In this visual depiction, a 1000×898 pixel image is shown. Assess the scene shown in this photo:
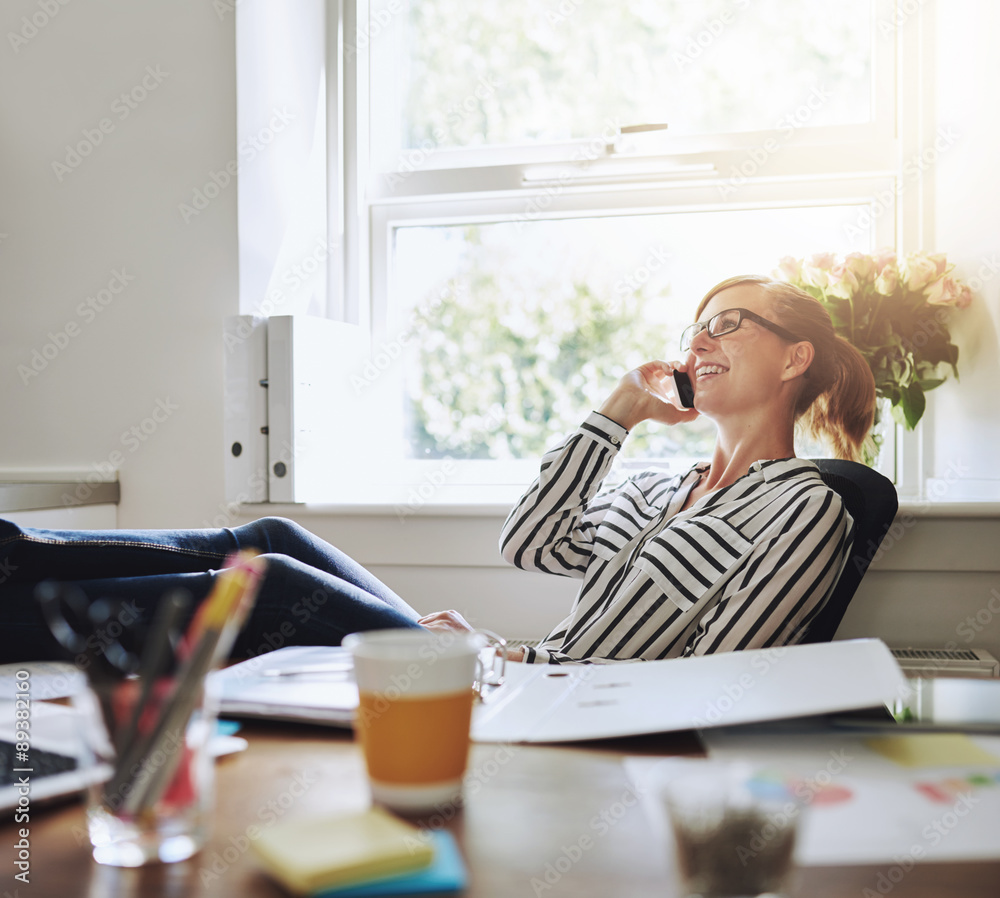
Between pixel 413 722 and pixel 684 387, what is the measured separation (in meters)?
1.15

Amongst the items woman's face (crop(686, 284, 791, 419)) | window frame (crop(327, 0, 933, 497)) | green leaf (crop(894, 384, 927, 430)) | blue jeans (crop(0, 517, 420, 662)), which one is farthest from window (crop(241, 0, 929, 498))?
blue jeans (crop(0, 517, 420, 662))

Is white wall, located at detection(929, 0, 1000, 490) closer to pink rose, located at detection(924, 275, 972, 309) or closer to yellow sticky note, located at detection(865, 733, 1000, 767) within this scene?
pink rose, located at detection(924, 275, 972, 309)

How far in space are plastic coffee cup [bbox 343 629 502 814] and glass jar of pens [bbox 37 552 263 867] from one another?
0.29ft

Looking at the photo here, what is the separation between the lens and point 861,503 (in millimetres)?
1379

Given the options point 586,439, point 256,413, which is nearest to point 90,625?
point 586,439

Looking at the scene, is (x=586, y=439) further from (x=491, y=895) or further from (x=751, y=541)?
(x=491, y=895)

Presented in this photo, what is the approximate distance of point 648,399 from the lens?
160 centimetres

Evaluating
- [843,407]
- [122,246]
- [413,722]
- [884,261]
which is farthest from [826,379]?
[122,246]

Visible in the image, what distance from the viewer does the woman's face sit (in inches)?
58.6

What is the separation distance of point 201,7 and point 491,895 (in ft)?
6.76

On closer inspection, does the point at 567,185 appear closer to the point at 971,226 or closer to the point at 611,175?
the point at 611,175

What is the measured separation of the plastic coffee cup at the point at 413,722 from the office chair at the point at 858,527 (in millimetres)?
906

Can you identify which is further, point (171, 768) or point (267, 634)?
point (267, 634)

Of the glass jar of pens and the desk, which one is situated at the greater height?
the glass jar of pens
